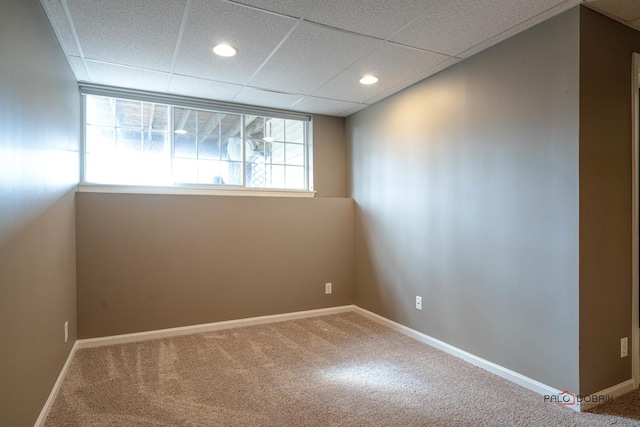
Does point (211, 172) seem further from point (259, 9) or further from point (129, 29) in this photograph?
point (259, 9)

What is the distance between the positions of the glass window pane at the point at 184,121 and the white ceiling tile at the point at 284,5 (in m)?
2.00

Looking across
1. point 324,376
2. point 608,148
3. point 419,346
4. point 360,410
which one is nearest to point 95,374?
point 324,376

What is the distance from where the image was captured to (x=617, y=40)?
2.33 meters

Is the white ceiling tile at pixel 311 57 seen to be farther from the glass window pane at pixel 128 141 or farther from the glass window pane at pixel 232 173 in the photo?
the glass window pane at pixel 128 141

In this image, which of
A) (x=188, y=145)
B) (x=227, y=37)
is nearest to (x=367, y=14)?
(x=227, y=37)

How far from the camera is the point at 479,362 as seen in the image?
2.79 m

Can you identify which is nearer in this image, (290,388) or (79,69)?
(290,388)

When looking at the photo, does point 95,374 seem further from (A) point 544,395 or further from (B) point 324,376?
(A) point 544,395

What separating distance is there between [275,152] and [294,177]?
38 cm

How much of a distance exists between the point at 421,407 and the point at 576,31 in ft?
8.00

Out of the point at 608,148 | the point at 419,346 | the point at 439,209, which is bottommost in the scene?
the point at 419,346

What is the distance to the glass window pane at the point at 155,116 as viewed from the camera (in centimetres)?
373

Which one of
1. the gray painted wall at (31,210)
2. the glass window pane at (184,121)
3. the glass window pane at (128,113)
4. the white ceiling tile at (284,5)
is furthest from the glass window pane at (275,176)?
the white ceiling tile at (284,5)

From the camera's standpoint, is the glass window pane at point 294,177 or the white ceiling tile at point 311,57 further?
the glass window pane at point 294,177
